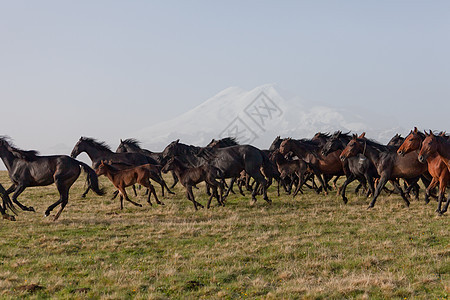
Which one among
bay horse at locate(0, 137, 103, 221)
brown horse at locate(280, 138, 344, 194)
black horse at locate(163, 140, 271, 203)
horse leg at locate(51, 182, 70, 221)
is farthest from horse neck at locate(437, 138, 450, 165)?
horse leg at locate(51, 182, 70, 221)

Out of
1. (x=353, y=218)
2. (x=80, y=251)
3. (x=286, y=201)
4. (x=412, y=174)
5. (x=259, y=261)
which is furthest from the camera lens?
(x=286, y=201)

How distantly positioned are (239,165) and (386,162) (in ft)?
15.6

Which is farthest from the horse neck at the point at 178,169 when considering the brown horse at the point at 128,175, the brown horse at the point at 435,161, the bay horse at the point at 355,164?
the brown horse at the point at 435,161

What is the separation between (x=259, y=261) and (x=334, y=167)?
9205 mm

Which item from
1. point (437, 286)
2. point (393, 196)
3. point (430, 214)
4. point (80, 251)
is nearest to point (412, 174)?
point (430, 214)

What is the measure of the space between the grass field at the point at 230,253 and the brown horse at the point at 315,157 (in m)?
2.56

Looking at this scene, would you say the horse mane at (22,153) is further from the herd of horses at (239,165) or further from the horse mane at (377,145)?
the horse mane at (377,145)

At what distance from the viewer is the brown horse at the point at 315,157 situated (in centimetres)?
1628

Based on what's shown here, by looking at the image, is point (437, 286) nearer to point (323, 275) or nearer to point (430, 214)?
point (323, 275)

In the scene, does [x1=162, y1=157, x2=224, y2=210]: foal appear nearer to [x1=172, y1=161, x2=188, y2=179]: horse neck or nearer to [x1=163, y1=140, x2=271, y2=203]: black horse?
[x1=172, y1=161, x2=188, y2=179]: horse neck

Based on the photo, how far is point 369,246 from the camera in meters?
8.81

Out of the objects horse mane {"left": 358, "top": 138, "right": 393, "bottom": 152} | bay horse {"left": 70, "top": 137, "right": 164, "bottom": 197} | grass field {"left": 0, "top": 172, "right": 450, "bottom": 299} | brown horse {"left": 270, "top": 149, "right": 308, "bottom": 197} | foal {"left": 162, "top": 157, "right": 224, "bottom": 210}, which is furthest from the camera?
bay horse {"left": 70, "top": 137, "right": 164, "bottom": 197}

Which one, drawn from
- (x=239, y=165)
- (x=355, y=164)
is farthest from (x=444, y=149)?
(x=239, y=165)

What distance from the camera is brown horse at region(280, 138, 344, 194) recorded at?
16281 mm
